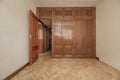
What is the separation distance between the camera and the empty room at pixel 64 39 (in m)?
3.01

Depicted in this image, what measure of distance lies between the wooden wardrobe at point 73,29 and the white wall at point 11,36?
2184 millimetres

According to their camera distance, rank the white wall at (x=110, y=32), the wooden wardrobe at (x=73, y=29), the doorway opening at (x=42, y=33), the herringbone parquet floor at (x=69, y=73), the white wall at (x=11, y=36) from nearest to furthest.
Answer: the white wall at (x=11, y=36) < the herringbone parquet floor at (x=69, y=73) < the white wall at (x=110, y=32) < the wooden wardrobe at (x=73, y=29) < the doorway opening at (x=42, y=33)

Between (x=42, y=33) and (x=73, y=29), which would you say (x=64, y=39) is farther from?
(x=42, y=33)

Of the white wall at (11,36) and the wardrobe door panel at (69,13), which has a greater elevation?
the wardrobe door panel at (69,13)

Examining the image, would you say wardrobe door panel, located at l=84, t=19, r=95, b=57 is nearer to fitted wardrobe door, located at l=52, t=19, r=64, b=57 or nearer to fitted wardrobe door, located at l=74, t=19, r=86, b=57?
fitted wardrobe door, located at l=74, t=19, r=86, b=57

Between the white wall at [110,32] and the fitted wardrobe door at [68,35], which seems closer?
the white wall at [110,32]

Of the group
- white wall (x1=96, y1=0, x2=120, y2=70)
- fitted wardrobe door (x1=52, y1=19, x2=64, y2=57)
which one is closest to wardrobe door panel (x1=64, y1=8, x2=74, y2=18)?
fitted wardrobe door (x1=52, y1=19, x2=64, y2=57)

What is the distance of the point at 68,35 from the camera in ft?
20.0

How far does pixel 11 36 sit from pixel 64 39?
336 centimetres

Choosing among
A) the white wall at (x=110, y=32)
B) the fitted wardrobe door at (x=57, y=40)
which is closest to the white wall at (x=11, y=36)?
the fitted wardrobe door at (x=57, y=40)

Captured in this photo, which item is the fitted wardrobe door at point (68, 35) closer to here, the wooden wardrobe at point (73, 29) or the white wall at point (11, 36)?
the wooden wardrobe at point (73, 29)

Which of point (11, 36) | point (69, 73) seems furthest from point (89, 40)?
point (11, 36)

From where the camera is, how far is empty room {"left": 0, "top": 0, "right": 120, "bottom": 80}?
3006 millimetres

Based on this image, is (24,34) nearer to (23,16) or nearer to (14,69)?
(23,16)
